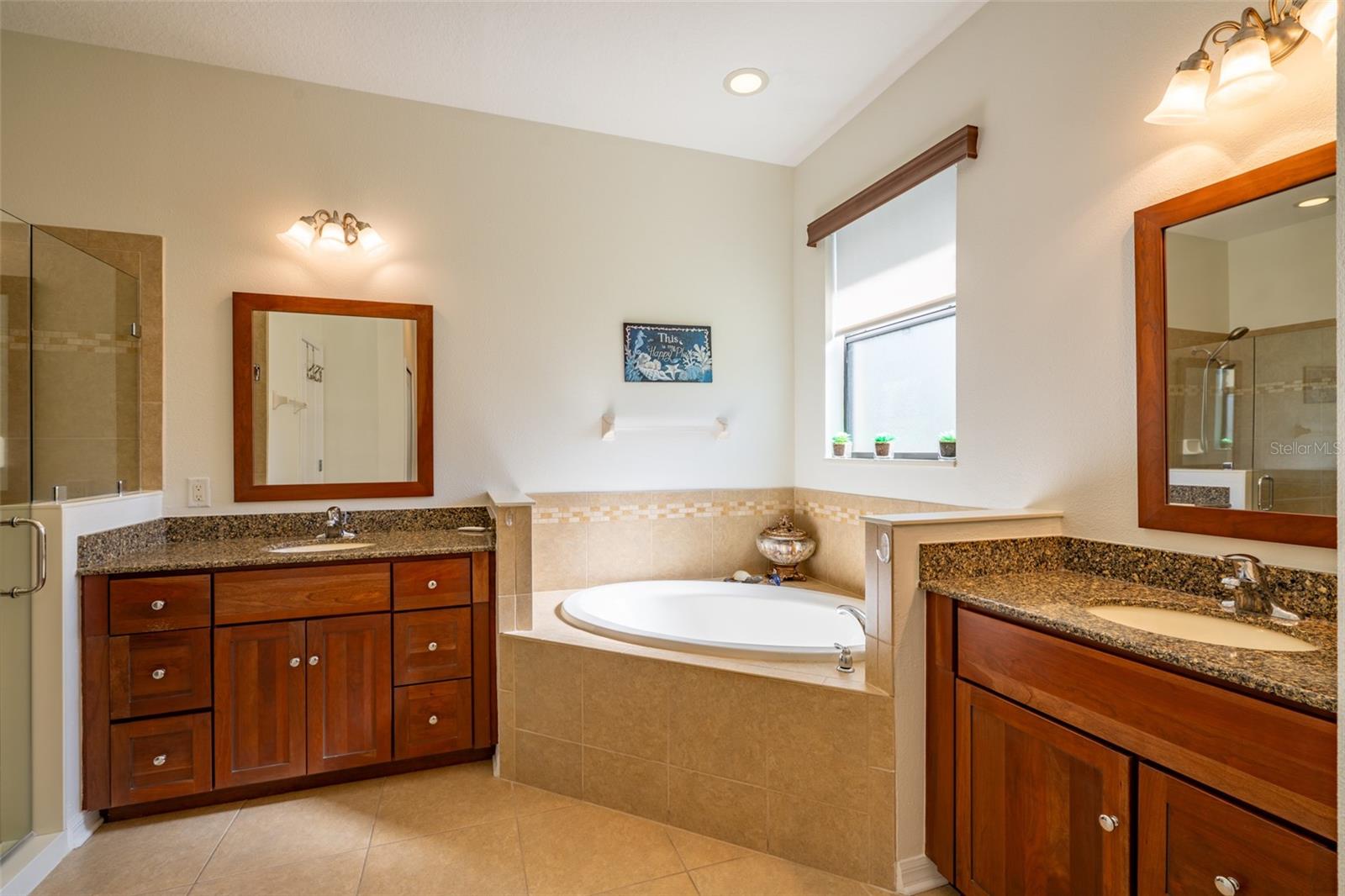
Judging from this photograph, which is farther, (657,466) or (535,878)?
(657,466)

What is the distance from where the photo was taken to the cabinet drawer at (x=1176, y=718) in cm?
97

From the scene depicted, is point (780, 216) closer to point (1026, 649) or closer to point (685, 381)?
point (685, 381)

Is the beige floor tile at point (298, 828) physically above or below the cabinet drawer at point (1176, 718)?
below

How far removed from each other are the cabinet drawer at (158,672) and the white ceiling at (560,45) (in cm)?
→ 219

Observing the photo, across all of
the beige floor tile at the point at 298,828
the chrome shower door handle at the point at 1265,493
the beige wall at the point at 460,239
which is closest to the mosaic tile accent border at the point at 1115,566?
the chrome shower door handle at the point at 1265,493

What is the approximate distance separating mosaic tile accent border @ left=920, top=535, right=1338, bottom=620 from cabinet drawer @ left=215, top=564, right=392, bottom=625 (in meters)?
1.88

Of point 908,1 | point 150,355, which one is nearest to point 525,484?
point 150,355

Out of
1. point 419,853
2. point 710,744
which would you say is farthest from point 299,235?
point 710,744

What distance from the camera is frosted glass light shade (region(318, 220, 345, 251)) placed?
8.54 feet

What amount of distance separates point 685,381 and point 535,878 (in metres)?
2.15

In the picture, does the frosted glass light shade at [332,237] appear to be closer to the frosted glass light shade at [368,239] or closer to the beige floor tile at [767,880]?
the frosted glass light shade at [368,239]

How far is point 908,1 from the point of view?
2178 mm

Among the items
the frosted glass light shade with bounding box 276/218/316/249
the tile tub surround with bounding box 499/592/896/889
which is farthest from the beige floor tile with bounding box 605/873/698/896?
the frosted glass light shade with bounding box 276/218/316/249

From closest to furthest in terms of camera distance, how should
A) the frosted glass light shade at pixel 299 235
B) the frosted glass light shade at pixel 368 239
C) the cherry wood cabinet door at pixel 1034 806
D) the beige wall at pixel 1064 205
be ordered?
the cherry wood cabinet door at pixel 1034 806 < the beige wall at pixel 1064 205 < the frosted glass light shade at pixel 299 235 < the frosted glass light shade at pixel 368 239
